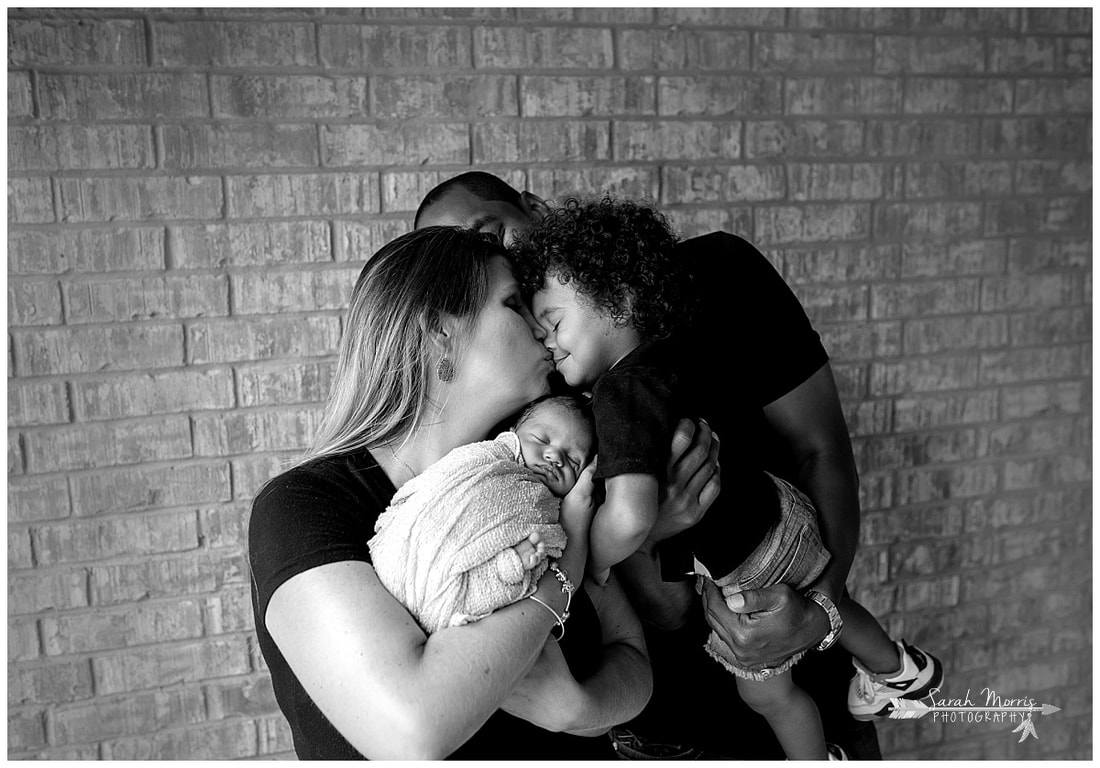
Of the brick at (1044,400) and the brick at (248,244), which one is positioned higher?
the brick at (248,244)

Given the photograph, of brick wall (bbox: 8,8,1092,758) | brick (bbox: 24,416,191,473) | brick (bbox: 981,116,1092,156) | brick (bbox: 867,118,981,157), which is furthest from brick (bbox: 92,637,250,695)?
brick (bbox: 981,116,1092,156)

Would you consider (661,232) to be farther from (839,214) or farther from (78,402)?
(78,402)

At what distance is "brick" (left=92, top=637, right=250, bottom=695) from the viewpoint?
2.34m

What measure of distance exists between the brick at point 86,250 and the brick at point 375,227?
17.1 inches

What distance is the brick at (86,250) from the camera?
212 cm

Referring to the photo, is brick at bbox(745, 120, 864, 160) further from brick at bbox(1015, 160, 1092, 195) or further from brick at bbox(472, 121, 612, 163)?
brick at bbox(1015, 160, 1092, 195)

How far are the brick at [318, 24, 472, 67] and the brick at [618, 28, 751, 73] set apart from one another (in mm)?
450

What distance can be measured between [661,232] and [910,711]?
1326mm

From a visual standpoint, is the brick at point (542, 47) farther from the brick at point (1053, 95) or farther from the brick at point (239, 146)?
the brick at point (1053, 95)

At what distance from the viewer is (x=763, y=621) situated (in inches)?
58.4

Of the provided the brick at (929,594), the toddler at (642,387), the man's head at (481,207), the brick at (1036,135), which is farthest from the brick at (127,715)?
the brick at (1036,135)

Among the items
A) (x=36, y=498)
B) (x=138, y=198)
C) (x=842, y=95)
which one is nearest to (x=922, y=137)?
(x=842, y=95)

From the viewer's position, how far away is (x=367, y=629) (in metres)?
0.99

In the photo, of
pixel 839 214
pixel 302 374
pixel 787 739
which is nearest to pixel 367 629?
pixel 787 739
